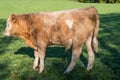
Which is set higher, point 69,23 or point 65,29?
point 69,23

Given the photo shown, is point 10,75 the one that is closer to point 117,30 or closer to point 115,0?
point 117,30

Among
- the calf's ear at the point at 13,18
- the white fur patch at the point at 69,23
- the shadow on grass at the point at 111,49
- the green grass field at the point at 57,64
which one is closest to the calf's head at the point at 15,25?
the calf's ear at the point at 13,18

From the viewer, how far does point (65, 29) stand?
884 centimetres

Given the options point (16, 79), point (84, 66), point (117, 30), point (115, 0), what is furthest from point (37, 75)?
point (115, 0)

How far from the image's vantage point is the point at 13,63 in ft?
35.4

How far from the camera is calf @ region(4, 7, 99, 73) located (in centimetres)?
883

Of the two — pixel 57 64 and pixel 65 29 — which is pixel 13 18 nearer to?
pixel 65 29

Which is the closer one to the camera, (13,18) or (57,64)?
(13,18)

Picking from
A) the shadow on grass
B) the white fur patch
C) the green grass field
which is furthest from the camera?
the shadow on grass

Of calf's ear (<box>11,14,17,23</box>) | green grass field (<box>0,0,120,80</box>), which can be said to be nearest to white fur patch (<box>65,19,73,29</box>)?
green grass field (<box>0,0,120,80</box>)

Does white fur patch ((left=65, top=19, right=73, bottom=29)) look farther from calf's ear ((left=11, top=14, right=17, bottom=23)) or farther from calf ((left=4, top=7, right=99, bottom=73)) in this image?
calf's ear ((left=11, top=14, right=17, bottom=23))

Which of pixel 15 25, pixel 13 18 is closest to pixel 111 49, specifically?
pixel 15 25

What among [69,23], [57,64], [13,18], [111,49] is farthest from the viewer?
[111,49]

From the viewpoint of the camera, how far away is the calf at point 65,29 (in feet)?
29.0
